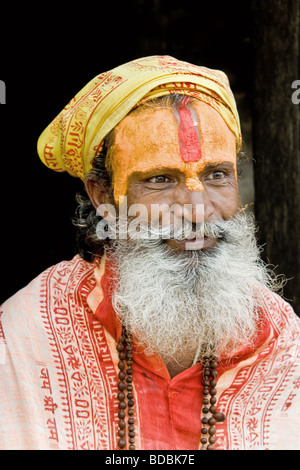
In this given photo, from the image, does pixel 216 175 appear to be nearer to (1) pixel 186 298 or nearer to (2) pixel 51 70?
(1) pixel 186 298

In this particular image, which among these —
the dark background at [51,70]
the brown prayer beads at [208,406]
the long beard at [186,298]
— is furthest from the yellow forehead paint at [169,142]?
the dark background at [51,70]

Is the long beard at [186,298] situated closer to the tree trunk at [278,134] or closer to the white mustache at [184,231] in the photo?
the white mustache at [184,231]

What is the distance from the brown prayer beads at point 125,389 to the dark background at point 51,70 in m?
2.71

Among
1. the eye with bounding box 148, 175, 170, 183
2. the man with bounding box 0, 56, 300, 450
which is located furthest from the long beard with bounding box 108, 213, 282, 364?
the eye with bounding box 148, 175, 170, 183

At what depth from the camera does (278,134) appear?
354cm

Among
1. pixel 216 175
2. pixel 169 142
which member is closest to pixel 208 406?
pixel 216 175

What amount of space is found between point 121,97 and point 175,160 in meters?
0.32

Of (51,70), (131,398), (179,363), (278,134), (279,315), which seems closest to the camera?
(131,398)

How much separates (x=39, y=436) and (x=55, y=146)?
3.81 feet

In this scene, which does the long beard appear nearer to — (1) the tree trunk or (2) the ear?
(2) the ear

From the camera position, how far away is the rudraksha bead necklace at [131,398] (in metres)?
2.44

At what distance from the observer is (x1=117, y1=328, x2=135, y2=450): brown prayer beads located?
2.44m

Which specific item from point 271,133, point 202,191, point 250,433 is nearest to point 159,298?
point 202,191

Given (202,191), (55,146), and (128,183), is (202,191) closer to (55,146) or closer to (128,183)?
(128,183)
